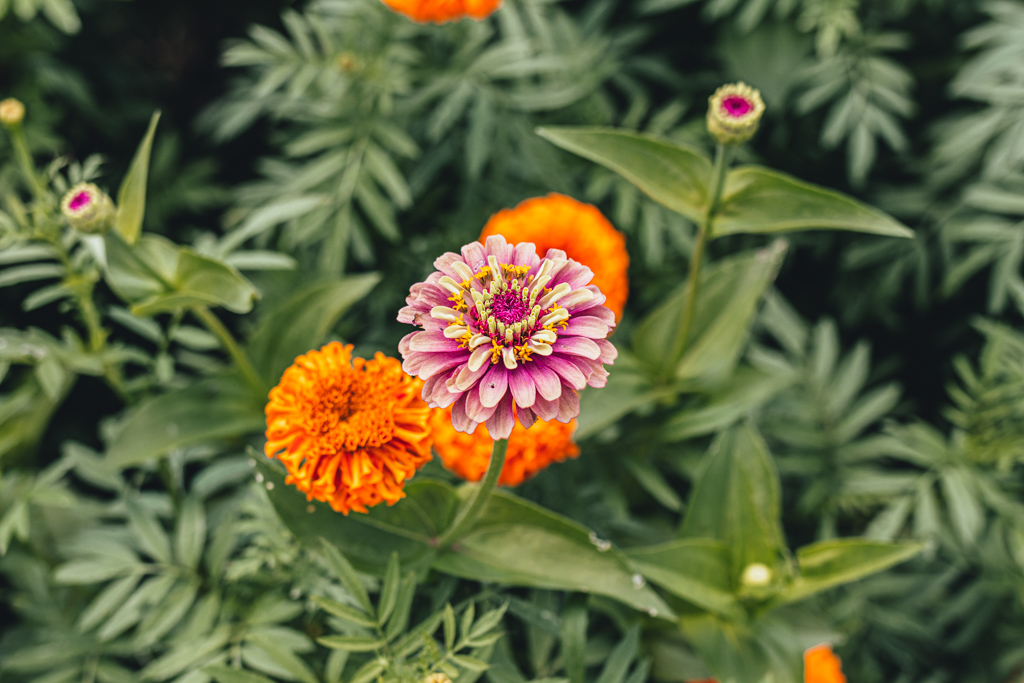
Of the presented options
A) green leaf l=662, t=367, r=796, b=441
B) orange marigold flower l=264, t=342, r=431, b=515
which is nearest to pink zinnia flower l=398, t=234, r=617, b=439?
orange marigold flower l=264, t=342, r=431, b=515

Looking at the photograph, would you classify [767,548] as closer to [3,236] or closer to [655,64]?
[655,64]

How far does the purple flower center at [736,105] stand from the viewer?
0.96 metres

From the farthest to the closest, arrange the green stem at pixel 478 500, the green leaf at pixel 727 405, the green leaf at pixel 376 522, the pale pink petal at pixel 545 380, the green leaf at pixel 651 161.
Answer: the green leaf at pixel 727 405 < the green leaf at pixel 651 161 < the green leaf at pixel 376 522 < the green stem at pixel 478 500 < the pale pink petal at pixel 545 380

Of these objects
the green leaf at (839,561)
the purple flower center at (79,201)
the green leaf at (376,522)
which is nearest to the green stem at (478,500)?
the green leaf at (376,522)

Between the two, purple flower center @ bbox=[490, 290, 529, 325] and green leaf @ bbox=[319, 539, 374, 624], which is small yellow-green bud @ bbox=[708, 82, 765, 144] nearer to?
purple flower center @ bbox=[490, 290, 529, 325]

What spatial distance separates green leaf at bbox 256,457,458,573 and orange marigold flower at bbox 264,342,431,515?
0.08m

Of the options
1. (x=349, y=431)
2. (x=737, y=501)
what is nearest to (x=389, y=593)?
(x=349, y=431)

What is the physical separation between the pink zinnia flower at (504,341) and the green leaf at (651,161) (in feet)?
1.23

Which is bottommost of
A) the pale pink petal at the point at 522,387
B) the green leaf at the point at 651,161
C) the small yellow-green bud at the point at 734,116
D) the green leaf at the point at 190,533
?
the green leaf at the point at 190,533

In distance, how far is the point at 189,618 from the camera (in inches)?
47.4

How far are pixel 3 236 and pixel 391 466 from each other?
27.8 inches

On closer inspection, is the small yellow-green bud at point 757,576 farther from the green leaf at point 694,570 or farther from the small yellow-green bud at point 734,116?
the small yellow-green bud at point 734,116

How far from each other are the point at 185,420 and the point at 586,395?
0.67m

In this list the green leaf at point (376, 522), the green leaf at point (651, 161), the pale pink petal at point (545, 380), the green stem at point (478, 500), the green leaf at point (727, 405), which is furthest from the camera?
the green leaf at point (727, 405)
